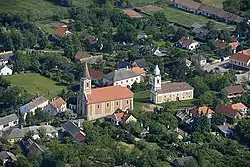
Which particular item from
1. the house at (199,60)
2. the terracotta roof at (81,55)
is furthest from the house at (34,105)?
the house at (199,60)

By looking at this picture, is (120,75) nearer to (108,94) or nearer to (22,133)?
(108,94)

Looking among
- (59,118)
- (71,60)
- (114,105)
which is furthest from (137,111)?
(71,60)

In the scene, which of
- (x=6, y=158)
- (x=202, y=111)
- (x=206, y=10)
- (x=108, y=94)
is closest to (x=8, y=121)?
(x=6, y=158)

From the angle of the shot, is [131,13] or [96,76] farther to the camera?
[131,13]

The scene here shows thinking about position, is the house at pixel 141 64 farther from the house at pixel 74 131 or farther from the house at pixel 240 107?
the house at pixel 74 131

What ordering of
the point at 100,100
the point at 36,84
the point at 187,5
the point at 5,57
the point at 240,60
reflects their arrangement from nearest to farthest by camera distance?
the point at 100,100 < the point at 36,84 < the point at 5,57 < the point at 240,60 < the point at 187,5

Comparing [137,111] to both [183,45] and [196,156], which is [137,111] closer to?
[196,156]

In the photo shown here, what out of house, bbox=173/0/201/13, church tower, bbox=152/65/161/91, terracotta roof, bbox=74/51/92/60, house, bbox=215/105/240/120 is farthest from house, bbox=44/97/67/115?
house, bbox=173/0/201/13
